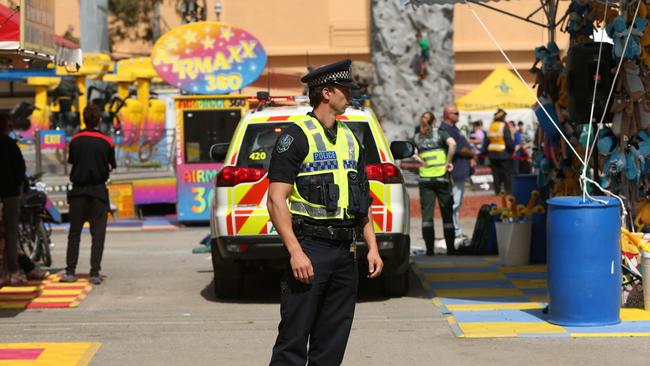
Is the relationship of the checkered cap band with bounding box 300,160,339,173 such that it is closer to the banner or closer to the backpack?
the backpack

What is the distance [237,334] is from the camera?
9.49 meters

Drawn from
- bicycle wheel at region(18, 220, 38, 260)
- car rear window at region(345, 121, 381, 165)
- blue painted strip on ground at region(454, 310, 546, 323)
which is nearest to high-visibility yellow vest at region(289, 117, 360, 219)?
blue painted strip on ground at region(454, 310, 546, 323)

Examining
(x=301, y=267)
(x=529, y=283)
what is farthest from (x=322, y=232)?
(x=529, y=283)

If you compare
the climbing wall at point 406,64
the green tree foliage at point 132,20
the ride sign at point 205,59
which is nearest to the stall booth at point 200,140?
the ride sign at point 205,59

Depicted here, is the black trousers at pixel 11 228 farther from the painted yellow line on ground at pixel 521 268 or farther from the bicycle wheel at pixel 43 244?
the painted yellow line on ground at pixel 521 268

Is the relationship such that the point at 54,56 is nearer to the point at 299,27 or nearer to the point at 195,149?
the point at 195,149

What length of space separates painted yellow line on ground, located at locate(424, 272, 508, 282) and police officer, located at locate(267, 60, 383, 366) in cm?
614

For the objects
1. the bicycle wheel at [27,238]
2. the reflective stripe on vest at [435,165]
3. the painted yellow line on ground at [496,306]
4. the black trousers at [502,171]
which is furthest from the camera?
the black trousers at [502,171]

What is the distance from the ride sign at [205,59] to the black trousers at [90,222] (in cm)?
730

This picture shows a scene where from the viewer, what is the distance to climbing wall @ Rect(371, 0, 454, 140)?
34.3 metres

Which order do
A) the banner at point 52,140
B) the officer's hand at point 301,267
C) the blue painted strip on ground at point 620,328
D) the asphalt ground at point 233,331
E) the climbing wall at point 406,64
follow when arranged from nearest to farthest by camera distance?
the officer's hand at point 301,267 → the asphalt ground at point 233,331 → the blue painted strip on ground at point 620,328 → the banner at point 52,140 → the climbing wall at point 406,64

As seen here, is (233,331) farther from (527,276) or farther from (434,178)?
(434,178)

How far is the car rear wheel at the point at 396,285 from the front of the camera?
11281 millimetres

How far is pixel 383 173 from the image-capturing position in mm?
10984
